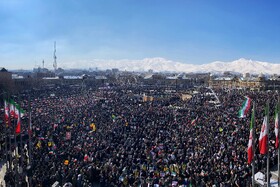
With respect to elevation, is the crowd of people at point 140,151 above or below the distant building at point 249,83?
below

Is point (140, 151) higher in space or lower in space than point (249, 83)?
lower

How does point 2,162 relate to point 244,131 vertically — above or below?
below

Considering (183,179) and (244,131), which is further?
(244,131)

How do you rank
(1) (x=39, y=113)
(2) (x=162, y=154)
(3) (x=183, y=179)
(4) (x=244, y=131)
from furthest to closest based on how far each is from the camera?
(1) (x=39, y=113)
(4) (x=244, y=131)
(2) (x=162, y=154)
(3) (x=183, y=179)

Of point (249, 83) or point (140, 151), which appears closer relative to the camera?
point (140, 151)

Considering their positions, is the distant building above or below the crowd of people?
above

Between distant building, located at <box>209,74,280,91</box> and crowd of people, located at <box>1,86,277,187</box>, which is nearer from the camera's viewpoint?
crowd of people, located at <box>1,86,277,187</box>

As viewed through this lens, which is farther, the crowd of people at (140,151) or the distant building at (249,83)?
the distant building at (249,83)

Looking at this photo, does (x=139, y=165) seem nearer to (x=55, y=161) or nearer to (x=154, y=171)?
(x=154, y=171)

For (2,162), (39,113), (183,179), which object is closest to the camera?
(183,179)

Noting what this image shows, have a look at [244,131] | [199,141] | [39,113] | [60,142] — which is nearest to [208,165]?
[199,141]
